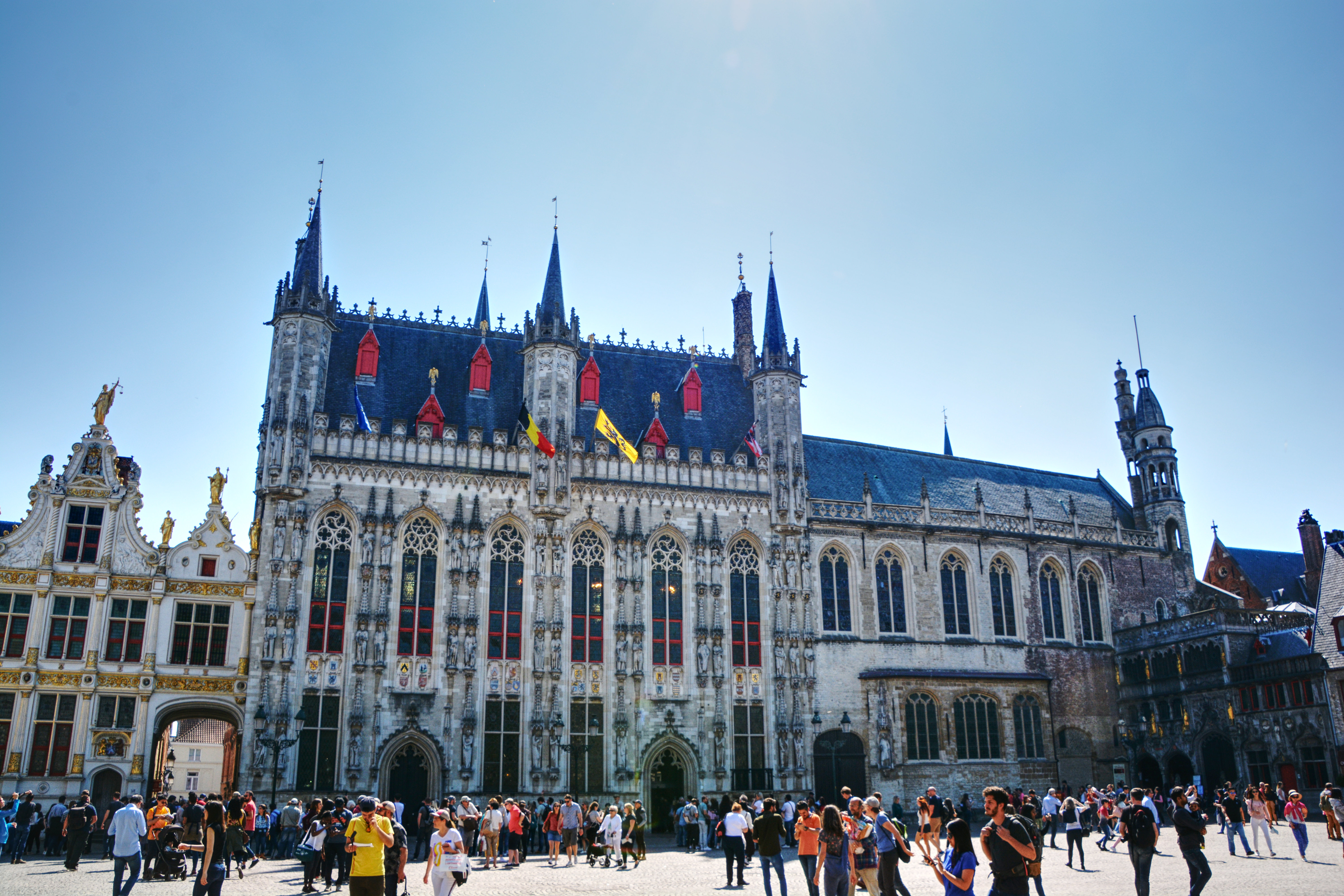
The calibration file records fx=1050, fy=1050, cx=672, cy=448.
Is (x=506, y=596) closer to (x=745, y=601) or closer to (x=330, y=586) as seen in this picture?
(x=330, y=586)

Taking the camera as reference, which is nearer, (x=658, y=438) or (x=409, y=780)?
(x=409, y=780)

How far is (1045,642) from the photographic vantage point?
46594mm

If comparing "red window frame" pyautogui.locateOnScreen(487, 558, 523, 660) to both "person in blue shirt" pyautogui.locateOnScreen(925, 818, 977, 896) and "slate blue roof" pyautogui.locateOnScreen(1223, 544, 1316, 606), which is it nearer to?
"person in blue shirt" pyautogui.locateOnScreen(925, 818, 977, 896)

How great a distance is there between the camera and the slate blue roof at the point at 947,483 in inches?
1893

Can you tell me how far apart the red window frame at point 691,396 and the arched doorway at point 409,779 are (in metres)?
18.3

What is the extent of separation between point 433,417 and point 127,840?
24984mm

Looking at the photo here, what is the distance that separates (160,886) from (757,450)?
2816 cm

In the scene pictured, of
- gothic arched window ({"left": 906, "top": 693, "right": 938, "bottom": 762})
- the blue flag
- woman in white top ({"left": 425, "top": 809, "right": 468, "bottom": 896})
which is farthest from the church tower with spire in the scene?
woman in white top ({"left": 425, "top": 809, "right": 468, "bottom": 896})

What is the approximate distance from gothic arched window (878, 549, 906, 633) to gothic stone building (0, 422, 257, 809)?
24767 mm

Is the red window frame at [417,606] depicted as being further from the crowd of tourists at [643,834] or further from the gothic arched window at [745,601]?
the gothic arched window at [745,601]

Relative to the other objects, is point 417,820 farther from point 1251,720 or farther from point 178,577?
point 1251,720

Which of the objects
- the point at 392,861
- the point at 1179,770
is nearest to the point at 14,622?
the point at 392,861

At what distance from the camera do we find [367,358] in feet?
138

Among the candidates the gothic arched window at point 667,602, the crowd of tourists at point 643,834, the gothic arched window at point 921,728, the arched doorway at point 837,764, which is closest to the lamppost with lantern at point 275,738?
the crowd of tourists at point 643,834
